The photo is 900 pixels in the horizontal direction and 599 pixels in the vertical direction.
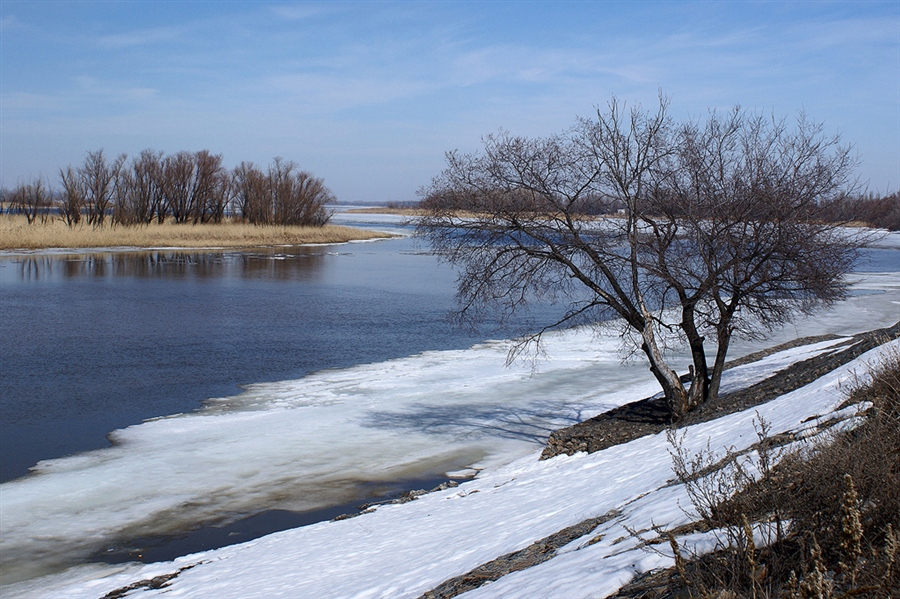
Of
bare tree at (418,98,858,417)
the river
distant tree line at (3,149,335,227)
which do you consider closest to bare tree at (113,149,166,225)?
distant tree line at (3,149,335,227)

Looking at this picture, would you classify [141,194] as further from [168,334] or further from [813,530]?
[813,530]

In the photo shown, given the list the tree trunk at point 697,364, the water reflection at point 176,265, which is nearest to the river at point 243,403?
the tree trunk at point 697,364

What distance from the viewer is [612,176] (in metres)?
11.6

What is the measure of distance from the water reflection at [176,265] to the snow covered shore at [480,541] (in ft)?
92.6

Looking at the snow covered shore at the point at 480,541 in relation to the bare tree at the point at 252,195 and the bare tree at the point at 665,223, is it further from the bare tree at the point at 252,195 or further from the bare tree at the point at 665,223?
the bare tree at the point at 252,195

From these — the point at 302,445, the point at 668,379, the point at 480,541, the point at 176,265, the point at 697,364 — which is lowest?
the point at 302,445

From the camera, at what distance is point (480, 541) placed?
6.84 m

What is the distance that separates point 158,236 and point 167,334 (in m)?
38.0

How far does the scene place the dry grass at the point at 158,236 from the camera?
162 feet

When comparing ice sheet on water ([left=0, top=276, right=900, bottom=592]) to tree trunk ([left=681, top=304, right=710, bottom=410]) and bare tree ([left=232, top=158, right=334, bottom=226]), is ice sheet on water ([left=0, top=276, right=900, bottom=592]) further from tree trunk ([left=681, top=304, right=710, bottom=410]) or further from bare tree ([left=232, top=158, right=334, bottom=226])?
bare tree ([left=232, top=158, right=334, bottom=226])

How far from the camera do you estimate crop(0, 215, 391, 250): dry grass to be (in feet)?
162

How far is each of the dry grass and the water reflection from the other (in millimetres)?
3956

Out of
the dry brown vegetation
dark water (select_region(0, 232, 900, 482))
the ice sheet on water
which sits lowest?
the ice sheet on water

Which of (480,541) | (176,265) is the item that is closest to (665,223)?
(480,541)
